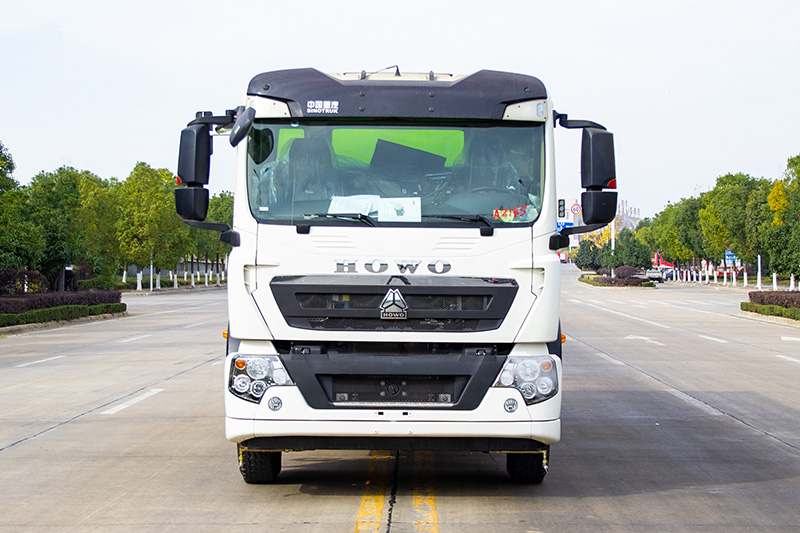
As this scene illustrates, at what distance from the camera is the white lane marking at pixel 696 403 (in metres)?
12.1

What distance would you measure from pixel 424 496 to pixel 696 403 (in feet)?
22.4

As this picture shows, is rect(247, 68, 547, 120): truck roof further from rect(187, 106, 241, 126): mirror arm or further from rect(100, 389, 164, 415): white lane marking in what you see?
rect(100, 389, 164, 415): white lane marking

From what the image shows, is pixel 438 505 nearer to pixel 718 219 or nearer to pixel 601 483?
pixel 601 483

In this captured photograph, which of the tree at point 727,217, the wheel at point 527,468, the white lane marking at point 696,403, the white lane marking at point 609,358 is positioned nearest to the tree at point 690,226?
the tree at point 727,217

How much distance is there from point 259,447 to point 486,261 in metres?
2.07

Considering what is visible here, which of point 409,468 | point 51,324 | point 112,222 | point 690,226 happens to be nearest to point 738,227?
point 690,226

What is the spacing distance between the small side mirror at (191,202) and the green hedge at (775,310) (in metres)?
29.2

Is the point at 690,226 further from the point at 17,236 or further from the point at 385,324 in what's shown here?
the point at 385,324

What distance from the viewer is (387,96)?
23.2 feet

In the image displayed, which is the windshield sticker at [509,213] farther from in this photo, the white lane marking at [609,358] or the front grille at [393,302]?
the white lane marking at [609,358]

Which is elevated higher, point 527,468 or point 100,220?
point 100,220

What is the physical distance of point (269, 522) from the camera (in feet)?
21.2

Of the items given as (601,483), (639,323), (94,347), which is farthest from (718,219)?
(601,483)

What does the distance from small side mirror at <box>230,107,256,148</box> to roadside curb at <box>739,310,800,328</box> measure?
28.4 m
